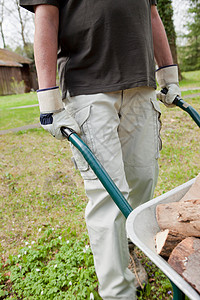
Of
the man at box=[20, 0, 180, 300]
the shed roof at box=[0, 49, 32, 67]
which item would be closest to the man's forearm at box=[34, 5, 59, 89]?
the man at box=[20, 0, 180, 300]

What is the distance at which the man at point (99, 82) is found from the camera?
52.8 inches

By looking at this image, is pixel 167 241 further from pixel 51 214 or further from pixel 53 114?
pixel 51 214

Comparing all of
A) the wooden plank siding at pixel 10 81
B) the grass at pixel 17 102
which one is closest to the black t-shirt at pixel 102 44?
the grass at pixel 17 102

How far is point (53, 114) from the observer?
1.37 meters

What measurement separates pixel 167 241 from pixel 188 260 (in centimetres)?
9

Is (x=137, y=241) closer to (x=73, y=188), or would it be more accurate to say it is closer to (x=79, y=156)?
(x=79, y=156)

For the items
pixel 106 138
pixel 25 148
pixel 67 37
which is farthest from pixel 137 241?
pixel 25 148

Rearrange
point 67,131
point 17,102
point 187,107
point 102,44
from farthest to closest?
point 17,102 → point 187,107 → point 102,44 → point 67,131

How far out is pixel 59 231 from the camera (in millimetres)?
2479

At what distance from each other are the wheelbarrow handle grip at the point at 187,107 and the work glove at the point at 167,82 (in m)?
0.03

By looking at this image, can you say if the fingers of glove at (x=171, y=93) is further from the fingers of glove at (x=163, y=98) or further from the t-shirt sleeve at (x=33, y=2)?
the t-shirt sleeve at (x=33, y=2)

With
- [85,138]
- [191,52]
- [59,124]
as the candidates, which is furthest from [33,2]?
[191,52]

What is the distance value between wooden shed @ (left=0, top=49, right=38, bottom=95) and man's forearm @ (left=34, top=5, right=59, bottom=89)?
61.1ft

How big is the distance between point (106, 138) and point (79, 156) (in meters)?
0.17
